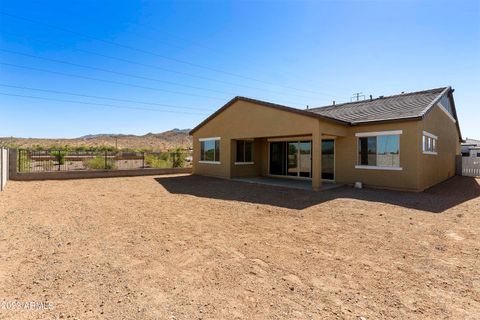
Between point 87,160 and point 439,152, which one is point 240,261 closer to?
point 439,152

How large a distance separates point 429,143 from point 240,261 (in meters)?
12.7

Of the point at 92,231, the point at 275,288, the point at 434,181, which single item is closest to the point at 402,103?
the point at 434,181

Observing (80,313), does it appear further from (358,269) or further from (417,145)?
(417,145)

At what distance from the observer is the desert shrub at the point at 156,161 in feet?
66.2

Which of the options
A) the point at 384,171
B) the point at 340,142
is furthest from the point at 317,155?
the point at 384,171

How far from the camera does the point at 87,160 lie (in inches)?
747

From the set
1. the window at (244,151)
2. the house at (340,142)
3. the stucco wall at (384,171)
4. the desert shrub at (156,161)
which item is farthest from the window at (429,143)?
the desert shrub at (156,161)

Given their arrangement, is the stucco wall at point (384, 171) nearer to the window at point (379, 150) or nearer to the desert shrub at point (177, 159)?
the window at point (379, 150)

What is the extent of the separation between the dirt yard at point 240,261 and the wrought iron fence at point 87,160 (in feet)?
28.9

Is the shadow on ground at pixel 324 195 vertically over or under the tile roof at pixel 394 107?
under

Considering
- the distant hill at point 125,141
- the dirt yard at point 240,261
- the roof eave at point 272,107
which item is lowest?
the dirt yard at point 240,261

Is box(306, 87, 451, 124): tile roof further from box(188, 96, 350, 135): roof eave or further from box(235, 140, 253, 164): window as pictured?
box(235, 140, 253, 164): window

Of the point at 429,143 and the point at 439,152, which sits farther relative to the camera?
the point at 439,152

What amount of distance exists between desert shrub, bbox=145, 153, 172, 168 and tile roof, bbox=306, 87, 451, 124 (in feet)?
40.4
